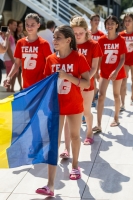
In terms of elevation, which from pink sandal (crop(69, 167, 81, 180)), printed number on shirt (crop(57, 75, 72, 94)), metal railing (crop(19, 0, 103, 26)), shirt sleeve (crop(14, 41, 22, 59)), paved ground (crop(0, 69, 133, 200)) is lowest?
paved ground (crop(0, 69, 133, 200))

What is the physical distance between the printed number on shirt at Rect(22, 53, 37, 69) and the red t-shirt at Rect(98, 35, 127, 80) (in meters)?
1.63

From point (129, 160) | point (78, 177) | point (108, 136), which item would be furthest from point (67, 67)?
point (108, 136)

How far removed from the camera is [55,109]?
14.9ft

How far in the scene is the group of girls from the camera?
4602mm

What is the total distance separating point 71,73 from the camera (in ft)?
15.1

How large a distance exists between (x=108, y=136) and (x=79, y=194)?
2506 millimetres

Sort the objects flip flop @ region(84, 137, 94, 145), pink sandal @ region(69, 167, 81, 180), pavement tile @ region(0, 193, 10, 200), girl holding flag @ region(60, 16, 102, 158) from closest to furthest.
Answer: pavement tile @ region(0, 193, 10, 200) → pink sandal @ region(69, 167, 81, 180) → girl holding flag @ region(60, 16, 102, 158) → flip flop @ region(84, 137, 94, 145)

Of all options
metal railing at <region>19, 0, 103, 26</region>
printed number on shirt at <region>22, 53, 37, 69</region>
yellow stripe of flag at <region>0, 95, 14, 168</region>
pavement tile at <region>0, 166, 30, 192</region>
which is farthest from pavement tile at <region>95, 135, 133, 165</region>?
metal railing at <region>19, 0, 103, 26</region>

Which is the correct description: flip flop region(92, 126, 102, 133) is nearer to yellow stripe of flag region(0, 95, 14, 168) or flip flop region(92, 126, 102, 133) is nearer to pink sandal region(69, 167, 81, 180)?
pink sandal region(69, 167, 81, 180)

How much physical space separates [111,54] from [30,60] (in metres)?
1.75

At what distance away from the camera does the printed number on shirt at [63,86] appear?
4.64 metres

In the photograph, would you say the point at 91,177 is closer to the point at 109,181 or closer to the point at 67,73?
the point at 109,181

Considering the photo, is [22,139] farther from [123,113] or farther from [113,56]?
[123,113]

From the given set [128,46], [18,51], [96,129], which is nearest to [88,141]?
[96,129]
